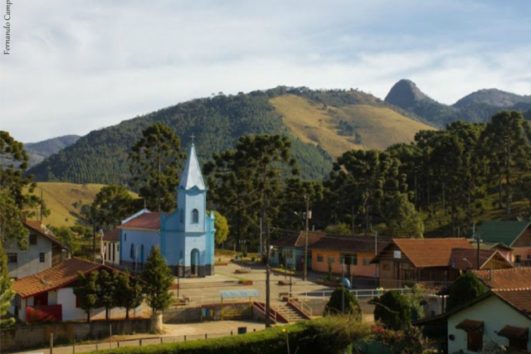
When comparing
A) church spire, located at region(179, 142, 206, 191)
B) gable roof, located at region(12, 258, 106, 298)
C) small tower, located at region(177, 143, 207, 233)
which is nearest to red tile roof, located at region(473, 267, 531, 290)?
gable roof, located at region(12, 258, 106, 298)

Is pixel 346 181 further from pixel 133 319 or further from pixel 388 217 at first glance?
pixel 133 319

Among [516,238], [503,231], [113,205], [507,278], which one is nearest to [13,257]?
[113,205]

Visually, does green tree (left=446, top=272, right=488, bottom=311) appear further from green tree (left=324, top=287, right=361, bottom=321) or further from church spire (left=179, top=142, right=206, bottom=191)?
church spire (left=179, top=142, right=206, bottom=191)

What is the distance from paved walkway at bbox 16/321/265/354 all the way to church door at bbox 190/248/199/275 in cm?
1701

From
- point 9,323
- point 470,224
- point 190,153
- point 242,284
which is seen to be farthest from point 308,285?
point 470,224

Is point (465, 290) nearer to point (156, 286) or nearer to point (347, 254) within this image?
point (156, 286)

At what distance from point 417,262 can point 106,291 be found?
76.3 ft

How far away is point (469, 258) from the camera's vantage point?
48844mm

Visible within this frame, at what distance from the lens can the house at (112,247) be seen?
222 ft

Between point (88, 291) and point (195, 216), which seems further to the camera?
point (195, 216)

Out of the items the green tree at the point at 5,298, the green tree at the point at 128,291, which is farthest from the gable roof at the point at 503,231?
the green tree at the point at 5,298

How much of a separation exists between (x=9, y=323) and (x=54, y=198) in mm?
140929

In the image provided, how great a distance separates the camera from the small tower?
59219mm

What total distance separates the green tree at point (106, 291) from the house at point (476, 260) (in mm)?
24119
